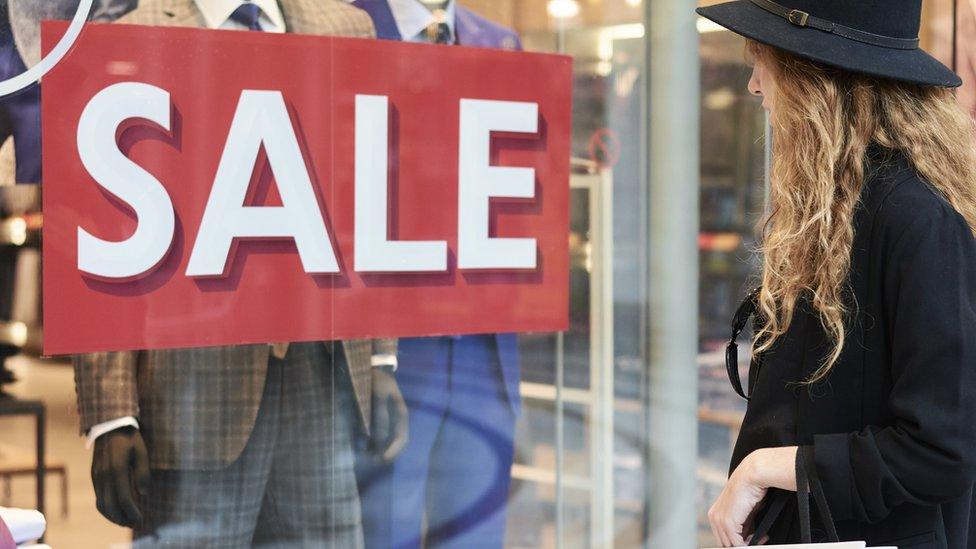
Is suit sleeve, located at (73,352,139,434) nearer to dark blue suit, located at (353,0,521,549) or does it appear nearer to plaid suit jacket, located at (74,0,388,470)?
plaid suit jacket, located at (74,0,388,470)

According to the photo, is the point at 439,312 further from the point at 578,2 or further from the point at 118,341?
the point at 578,2

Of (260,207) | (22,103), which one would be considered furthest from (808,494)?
(22,103)

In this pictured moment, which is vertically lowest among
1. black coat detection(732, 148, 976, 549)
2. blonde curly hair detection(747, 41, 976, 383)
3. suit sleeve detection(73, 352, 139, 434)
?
suit sleeve detection(73, 352, 139, 434)

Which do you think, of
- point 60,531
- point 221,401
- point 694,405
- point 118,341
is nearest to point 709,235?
point 694,405

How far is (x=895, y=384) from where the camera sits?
129cm

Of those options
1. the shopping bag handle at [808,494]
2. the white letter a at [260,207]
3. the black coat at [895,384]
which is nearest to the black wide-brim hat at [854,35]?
the black coat at [895,384]

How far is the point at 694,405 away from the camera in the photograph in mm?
3721

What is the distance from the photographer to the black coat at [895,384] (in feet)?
4.11

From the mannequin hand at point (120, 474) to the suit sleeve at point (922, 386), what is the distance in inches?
79.2

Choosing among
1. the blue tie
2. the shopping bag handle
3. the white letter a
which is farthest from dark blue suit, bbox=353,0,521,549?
the shopping bag handle

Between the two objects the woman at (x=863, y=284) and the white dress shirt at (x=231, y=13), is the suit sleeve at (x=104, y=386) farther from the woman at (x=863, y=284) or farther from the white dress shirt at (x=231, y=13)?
the woman at (x=863, y=284)

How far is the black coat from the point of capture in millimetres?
1254

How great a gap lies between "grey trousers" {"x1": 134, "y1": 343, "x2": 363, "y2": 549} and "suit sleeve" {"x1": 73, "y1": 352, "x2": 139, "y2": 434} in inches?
9.4

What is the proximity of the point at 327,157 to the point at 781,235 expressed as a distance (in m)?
1.77
